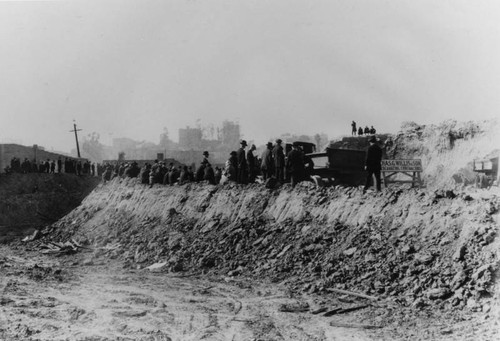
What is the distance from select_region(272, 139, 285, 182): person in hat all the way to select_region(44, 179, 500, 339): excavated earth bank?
488mm

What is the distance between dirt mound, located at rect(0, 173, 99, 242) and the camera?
947 inches

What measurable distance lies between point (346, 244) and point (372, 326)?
122 inches

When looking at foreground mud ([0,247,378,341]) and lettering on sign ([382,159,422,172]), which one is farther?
lettering on sign ([382,159,422,172])

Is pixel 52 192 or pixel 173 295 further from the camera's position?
pixel 52 192

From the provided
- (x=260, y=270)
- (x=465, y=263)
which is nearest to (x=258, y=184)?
(x=260, y=270)

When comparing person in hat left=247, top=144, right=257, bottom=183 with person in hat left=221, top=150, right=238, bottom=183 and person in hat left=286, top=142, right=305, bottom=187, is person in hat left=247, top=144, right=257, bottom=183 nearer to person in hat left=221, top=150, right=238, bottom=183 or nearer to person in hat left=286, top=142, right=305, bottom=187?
person in hat left=221, top=150, right=238, bottom=183

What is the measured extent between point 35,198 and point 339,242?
73.5 feet

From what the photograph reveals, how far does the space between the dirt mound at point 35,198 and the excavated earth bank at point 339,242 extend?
9753 millimetres

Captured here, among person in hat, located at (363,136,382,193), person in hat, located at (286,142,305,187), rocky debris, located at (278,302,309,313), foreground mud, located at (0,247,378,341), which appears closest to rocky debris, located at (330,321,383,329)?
foreground mud, located at (0,247,378,341)

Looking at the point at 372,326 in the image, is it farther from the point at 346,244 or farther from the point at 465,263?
the point at 346,244

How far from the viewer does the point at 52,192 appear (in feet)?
90.3

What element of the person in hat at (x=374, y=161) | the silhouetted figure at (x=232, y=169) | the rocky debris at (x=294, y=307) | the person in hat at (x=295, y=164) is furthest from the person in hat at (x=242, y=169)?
the rocky debris at (x=294, y=307)

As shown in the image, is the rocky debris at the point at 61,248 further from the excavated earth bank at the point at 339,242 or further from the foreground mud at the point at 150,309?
the foreground mud at the point at 150,309

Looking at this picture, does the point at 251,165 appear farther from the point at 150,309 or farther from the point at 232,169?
the point at 150,309
